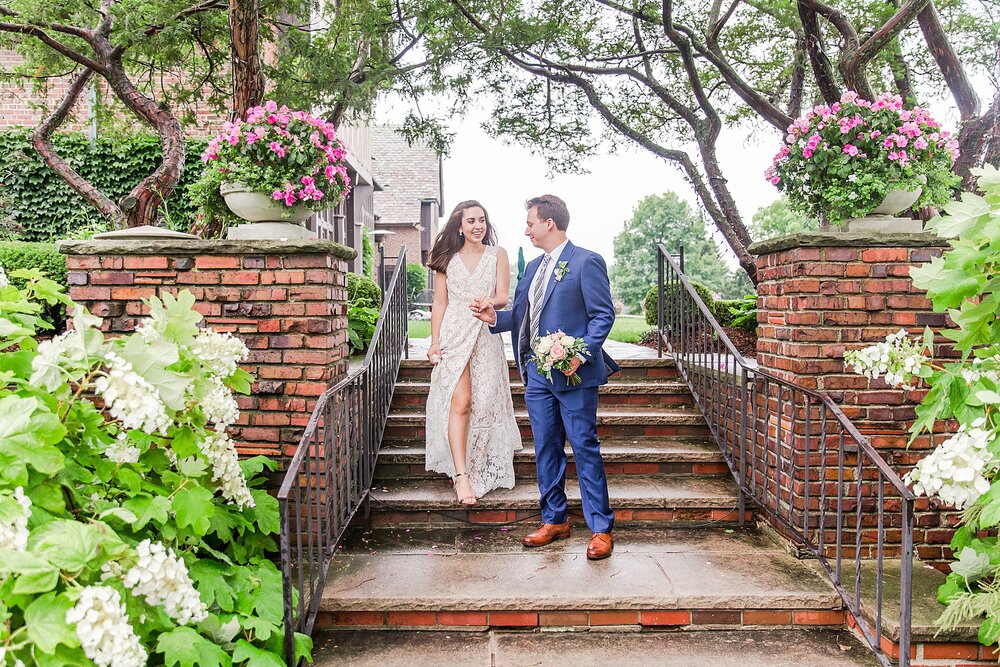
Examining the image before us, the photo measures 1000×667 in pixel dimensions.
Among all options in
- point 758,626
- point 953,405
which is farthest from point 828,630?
point 953,405

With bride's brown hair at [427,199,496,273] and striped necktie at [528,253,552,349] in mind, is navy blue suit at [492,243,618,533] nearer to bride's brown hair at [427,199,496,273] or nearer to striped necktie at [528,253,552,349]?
striped necktie at [528,253,552,349]

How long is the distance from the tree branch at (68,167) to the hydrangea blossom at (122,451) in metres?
6.00

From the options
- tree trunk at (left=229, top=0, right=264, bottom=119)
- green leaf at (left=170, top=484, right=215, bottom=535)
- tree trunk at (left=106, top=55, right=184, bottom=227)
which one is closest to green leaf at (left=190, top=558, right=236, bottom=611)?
green leaf at (left=170, top=484, right=215, bottom=535)

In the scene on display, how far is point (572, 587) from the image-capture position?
11.0ft

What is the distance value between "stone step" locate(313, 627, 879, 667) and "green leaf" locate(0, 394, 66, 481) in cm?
158

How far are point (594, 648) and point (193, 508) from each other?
179cm

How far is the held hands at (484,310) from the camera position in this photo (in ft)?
13.0

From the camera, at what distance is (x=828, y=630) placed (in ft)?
10.6

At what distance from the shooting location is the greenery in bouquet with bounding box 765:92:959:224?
3590 millimetres

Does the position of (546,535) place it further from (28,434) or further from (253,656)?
(28,434)

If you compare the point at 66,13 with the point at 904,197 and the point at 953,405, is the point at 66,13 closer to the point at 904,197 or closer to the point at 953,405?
the point at 904,197

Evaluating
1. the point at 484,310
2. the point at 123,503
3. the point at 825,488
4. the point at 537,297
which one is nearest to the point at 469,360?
the point at 484,310

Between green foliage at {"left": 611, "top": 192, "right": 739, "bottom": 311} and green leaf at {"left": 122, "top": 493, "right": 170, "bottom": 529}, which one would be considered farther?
green foliage at {"left": 611, "top": 192, "right": 739, "bottom": 311}

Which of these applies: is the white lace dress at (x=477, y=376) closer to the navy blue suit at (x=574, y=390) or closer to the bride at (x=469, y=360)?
the bride at (x=469, y=360)
